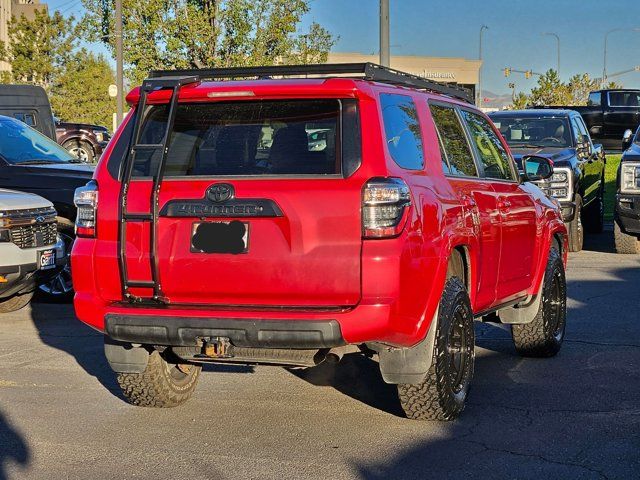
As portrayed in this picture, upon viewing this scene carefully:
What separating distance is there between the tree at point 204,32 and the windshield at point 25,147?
16.3 m

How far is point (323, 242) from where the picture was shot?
5.36m

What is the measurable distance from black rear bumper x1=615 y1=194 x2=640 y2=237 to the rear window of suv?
9899mm

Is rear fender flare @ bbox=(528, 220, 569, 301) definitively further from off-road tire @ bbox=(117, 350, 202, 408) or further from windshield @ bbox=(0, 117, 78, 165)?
windshield @ bbox=(0, 117, 78, 165)

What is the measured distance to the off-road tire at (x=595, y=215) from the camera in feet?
59.3

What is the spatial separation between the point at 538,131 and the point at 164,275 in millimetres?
11158

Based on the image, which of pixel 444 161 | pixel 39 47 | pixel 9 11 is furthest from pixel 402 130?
pixel 9 11

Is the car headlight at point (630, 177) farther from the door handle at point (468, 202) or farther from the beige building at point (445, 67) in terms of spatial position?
the beige building at point (445, 67)

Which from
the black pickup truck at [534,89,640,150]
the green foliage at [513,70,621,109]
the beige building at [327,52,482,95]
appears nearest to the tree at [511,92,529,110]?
the green foliage at [513,70,621,109]

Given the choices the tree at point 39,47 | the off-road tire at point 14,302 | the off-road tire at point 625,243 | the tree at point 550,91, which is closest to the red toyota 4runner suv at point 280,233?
the off-road tire at point 14,302

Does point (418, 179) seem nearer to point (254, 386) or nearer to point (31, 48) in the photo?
point (254, 386)

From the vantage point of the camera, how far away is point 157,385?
644 centimetres

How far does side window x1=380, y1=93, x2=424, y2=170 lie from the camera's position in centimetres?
573

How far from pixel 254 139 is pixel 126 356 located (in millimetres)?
1424

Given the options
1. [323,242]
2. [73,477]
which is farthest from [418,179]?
[73,477]
